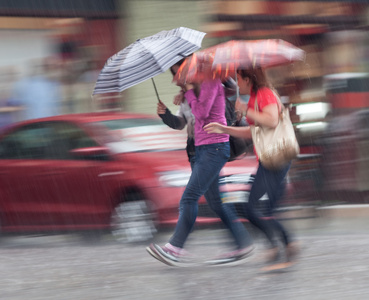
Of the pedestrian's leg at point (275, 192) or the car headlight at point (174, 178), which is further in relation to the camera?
the car headlight at point (174, 178)

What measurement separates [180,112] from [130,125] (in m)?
2.84

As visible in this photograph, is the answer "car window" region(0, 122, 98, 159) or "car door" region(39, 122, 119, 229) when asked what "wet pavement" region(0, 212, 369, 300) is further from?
"car window" region(0, 122, 98, 159)

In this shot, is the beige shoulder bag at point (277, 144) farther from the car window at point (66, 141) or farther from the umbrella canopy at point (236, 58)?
the car window at point (66, 141)

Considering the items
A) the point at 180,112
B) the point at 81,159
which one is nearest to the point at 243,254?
the point at 180,112

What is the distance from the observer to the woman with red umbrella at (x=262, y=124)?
666 cm

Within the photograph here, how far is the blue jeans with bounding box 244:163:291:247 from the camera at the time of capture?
22.4 feet

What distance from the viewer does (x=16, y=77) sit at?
1416 cm

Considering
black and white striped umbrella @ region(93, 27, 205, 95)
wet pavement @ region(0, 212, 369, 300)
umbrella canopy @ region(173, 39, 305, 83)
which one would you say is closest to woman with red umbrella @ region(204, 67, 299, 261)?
umbrella canopy @ region(173, 39, 305, 83)

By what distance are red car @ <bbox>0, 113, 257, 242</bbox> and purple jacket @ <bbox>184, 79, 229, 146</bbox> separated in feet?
6.42

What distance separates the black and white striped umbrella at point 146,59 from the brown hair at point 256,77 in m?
0.42

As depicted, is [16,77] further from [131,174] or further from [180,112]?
[180,112]

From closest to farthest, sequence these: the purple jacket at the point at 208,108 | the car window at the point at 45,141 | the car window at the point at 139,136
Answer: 1. the purple jacket at the point at 208,108
2. the car window at the point at 139,136
3. the car window at the point at 45,141

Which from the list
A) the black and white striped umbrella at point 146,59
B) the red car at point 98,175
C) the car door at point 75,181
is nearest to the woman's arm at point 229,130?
the black and white striped umbrella at point 146,59

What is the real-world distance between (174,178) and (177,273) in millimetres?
2228
